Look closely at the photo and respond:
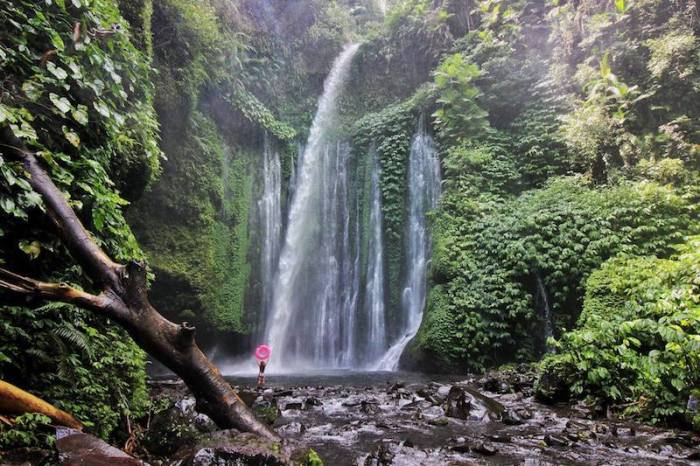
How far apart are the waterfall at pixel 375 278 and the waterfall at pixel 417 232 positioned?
705 millimetres

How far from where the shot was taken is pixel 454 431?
14.5ft

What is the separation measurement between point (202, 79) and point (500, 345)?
10.3m

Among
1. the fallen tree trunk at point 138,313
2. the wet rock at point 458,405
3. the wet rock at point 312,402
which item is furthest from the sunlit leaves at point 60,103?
the wet rock at point 458,405

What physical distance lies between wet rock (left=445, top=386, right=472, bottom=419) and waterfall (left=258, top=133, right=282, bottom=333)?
9180mm

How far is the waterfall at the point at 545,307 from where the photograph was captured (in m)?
9.21

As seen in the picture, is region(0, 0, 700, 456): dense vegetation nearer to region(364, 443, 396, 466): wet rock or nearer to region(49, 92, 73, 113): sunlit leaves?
region(49, 92, 73, 113): sunlit leaves

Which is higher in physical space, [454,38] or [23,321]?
[454,38]

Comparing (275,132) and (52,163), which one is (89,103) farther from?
(275,132)

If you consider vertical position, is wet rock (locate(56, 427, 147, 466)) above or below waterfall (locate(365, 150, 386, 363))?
below

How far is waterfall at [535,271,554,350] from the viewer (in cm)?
921

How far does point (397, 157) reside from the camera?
14992 mm

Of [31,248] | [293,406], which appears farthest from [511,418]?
[31,248]

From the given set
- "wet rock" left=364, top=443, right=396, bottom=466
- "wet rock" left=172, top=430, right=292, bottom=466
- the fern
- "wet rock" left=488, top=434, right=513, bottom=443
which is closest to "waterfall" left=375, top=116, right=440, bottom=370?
"wet rock" left=488, top=434, right=513, bottom=443


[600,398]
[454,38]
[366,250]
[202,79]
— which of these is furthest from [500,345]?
[454,38]
